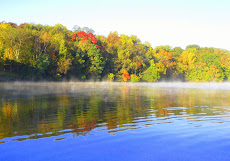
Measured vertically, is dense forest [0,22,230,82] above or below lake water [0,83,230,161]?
above

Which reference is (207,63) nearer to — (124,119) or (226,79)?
(226,79)

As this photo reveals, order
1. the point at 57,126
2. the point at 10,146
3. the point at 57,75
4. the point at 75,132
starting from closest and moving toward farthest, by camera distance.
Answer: the point at 10,146 → the point at 75,132 → the point at 57,126 → the point at 57,75

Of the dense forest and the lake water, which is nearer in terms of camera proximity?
the lake water

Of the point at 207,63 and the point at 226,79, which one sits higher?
the point at 207,63

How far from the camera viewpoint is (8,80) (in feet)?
161

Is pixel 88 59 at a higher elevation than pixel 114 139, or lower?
higher

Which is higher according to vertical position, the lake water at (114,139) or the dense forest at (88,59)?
the dense forest at (88,59)

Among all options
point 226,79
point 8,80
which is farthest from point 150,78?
point 8,80

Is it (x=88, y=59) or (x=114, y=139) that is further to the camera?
A: (x=88, y=59)

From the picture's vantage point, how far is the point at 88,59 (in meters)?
68.8

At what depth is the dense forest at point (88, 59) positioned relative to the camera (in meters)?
54.2

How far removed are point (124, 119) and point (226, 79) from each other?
9834cm

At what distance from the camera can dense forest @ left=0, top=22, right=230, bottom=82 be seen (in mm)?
Result: 54219

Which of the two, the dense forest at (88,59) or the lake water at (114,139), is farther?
the dense forest at (88,59)
